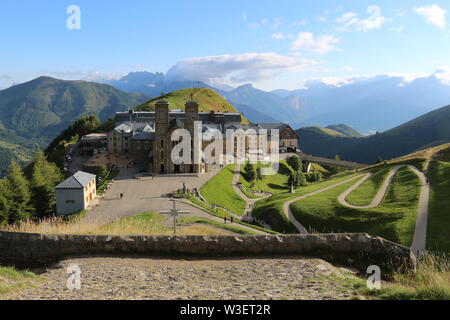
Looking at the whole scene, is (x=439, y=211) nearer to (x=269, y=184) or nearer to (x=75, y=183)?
(x=269, y=184)

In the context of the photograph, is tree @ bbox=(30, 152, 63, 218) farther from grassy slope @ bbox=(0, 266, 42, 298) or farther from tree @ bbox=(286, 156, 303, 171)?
tree @ bbox=(286, 156, 303, 171)

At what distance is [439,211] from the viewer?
42.0 m

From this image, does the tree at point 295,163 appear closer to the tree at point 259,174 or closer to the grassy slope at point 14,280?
the tree at point 259,174

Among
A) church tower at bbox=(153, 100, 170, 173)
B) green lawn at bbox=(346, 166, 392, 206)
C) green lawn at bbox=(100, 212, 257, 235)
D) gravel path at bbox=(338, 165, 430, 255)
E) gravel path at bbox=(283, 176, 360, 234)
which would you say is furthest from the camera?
church tower at bbox=(153, 100, 170, 173)

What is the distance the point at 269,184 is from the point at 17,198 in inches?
2382

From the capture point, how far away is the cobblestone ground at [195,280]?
11.0m

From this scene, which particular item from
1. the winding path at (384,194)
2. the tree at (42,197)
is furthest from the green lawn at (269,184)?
the tree at (42,197)

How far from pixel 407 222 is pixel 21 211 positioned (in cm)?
5451

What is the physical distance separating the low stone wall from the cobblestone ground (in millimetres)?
695

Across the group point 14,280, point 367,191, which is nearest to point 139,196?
point 367,191

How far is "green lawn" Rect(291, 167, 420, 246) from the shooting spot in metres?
39.2

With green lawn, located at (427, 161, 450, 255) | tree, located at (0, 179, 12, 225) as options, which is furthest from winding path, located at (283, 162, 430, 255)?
tree, located at (0, 179, 12, 225)

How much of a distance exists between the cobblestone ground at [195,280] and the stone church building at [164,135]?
62864mm
